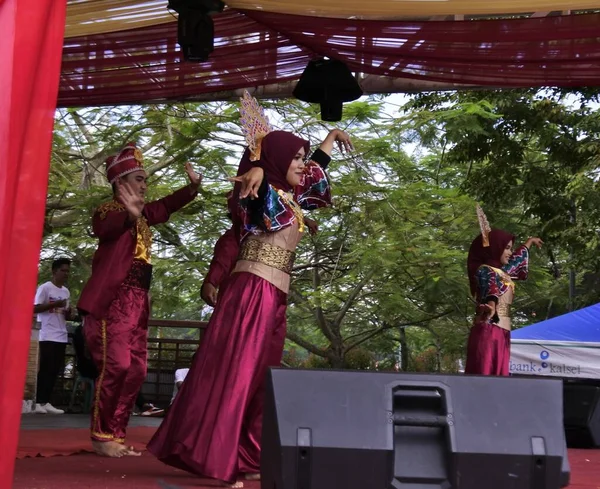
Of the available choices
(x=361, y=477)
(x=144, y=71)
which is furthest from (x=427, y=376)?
(x=144, y=71)

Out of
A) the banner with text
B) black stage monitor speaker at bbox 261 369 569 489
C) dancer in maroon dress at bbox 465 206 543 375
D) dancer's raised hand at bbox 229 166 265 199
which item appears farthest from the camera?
the banner with text

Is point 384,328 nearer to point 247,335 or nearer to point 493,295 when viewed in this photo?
point 493,295

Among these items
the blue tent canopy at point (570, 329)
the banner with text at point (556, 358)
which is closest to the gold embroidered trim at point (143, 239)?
the banner with text at point (556, 358)

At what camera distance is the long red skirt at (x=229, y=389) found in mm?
3803

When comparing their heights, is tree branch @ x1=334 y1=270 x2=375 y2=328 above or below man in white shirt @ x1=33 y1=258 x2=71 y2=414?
above

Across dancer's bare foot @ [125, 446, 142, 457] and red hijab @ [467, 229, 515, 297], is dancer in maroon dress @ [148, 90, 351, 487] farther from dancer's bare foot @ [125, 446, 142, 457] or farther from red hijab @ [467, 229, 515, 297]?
red hijab @ [467, 229, 515, 297]

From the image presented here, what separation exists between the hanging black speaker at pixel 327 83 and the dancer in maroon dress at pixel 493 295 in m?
1.88

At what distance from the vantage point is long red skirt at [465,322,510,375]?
22.9 ft

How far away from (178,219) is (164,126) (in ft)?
4.09

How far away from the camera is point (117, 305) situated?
4930 millimetres

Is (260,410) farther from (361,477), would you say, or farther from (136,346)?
(361,477)

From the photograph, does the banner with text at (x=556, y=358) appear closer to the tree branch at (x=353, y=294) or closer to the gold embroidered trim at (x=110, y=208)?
the tree branch at (x=353, y=294)

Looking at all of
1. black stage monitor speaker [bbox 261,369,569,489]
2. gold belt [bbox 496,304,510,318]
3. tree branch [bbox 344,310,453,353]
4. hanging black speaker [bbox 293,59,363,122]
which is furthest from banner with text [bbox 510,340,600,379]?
black stage monitor speaker [bbox 261,369,569,489]

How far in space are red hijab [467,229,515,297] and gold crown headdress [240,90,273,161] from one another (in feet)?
10.4
